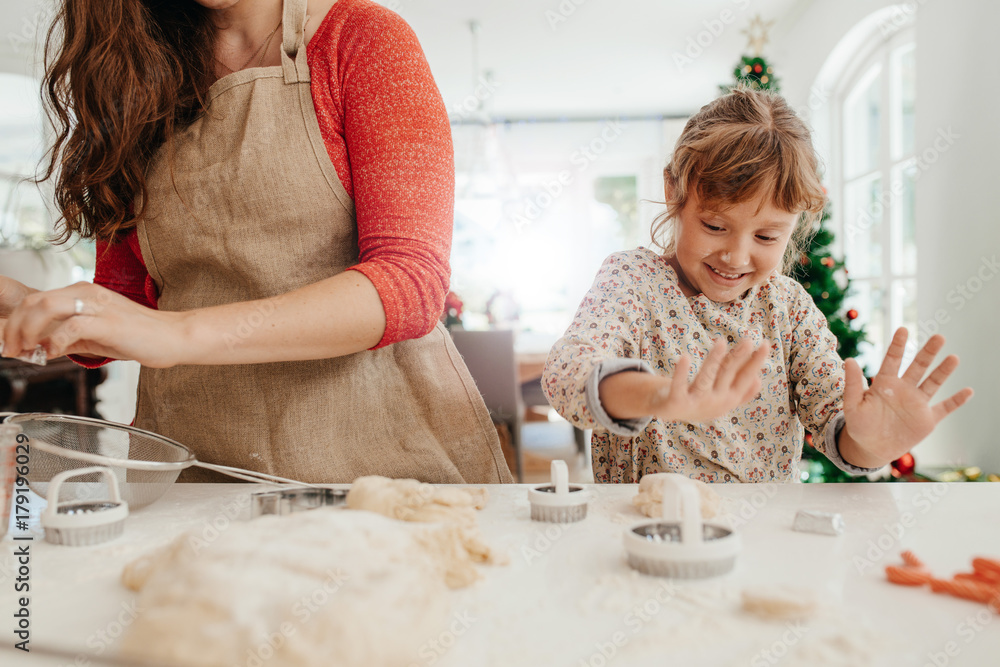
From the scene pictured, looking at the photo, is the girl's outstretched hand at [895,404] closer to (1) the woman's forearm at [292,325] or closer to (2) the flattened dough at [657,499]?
(2) the flattened dough at [657,499]

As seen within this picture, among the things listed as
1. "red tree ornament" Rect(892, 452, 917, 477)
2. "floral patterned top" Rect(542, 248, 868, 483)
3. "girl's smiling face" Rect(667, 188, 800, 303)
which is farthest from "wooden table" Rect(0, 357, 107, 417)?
"red tree ornament" Rect(892, 452, 917, 477)

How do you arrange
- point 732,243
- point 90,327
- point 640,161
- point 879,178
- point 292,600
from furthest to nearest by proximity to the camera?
point 640,161, point 879,178, point 732,243, point 90,327, point 292,600

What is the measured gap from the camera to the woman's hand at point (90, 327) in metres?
0.60

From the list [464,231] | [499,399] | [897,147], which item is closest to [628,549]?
[499,399]

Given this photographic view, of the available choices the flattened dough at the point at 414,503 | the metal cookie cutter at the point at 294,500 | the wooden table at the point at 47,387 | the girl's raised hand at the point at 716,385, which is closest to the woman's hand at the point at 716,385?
the girl's raised hand at the point at 716,385

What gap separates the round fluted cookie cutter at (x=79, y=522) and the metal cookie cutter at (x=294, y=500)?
122 mm

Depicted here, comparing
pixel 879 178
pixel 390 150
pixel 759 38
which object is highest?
pixel 759 38

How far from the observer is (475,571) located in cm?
52

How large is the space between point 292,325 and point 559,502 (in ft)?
1.03

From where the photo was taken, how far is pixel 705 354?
3.74 ft

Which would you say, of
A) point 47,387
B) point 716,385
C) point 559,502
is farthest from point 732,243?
point 47,387

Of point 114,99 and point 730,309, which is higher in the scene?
point 114,99

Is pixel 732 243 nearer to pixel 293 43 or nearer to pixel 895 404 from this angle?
pixel 895 404

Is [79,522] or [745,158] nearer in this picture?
[79,522]
